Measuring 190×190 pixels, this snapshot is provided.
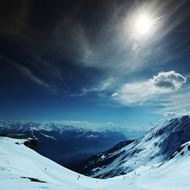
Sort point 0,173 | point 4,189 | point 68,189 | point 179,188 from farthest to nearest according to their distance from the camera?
point 179,188
point 0,173
point 68,189
point 4,189

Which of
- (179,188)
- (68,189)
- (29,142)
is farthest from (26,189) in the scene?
(29,142)

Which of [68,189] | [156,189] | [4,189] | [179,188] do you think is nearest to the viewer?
[4,189]

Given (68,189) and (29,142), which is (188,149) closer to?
(29,142)

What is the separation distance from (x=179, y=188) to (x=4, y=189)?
1469 cm

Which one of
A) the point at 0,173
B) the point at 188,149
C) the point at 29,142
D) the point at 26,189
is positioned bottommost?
the point at 26,189

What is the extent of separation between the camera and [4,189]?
1101cm

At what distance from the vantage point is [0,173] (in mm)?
15742

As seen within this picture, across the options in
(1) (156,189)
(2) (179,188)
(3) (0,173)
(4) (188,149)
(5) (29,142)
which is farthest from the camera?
(5) (29,142)

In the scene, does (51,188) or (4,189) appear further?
(51,188)

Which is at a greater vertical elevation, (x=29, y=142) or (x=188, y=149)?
(x=29, y=142)

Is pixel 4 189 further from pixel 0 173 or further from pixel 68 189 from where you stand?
pixel 0 173

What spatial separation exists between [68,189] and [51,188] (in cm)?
87

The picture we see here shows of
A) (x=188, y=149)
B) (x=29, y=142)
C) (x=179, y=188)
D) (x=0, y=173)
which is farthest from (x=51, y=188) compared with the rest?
(x=29, y=142)

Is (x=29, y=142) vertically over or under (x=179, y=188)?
over
